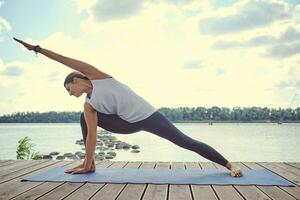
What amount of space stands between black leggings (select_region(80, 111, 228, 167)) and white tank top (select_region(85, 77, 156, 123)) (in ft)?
0.19

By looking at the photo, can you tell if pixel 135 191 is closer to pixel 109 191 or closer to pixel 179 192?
pixel 109 191

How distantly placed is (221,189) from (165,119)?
0.89m

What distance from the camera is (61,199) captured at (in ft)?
7.85

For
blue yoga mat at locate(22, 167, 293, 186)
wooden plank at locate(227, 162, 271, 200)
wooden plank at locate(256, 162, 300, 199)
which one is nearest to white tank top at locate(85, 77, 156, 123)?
blue yoga mat at locate(22, 167, 293, 186)

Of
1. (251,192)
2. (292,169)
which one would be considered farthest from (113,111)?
(292,169)

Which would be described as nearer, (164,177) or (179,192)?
(179,192)

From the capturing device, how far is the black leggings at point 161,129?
323 cm

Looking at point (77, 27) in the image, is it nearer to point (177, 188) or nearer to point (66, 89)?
point (66, 89)

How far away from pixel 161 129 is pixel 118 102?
1.49 feet

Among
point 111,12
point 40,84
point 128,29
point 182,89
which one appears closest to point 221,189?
Answer: point 111,12

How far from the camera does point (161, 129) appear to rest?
3.27 metres

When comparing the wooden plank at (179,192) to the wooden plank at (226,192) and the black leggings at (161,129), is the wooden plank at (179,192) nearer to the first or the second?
the wooden plank at (226,192)

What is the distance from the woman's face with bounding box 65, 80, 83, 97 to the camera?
3.48 metres

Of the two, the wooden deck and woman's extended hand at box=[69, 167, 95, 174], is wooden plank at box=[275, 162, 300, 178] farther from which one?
woman's extended hand at box=[69, 167, 95, 174]
